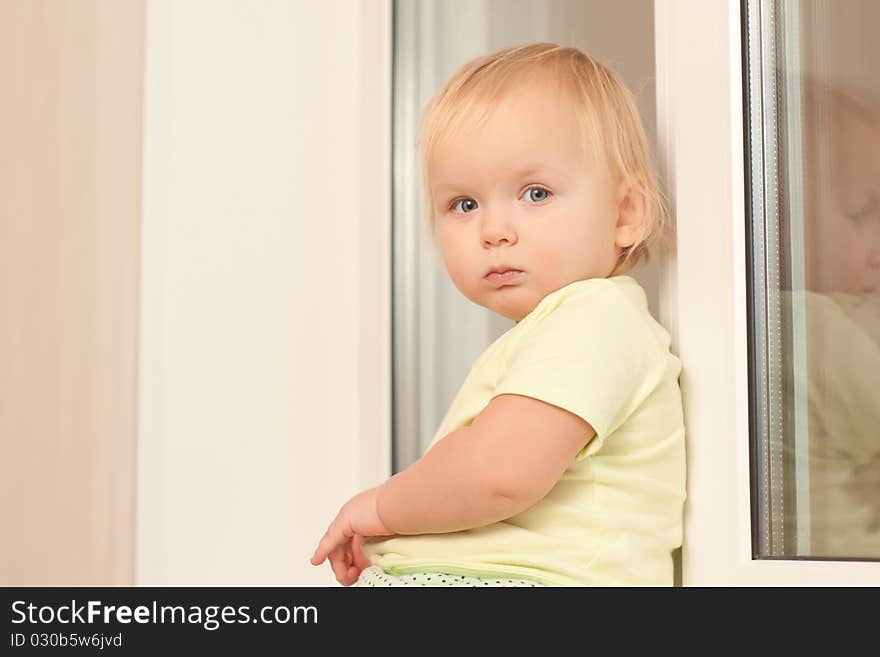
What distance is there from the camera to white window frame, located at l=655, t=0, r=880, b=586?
1028 millimetres

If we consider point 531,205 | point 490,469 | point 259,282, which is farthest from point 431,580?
point 259,282

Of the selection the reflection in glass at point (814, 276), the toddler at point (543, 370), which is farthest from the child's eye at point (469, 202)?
the reflection in glass at point (814, 276)

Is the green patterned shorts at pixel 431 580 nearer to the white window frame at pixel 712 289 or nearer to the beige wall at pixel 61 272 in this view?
the white window frame at pixel 712 289

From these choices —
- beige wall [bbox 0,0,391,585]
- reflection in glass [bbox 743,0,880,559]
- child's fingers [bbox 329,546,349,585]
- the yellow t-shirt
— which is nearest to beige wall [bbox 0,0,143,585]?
beige wall [bbox 0,0,391,585]

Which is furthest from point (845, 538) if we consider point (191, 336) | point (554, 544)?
point (191, 336)

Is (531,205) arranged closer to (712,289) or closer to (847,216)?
(712,289)

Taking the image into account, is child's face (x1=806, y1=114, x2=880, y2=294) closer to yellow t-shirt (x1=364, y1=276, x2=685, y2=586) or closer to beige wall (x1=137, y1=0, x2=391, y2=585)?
yellow t-shirt (x1=364, y1=276, x2=685, y2=586)

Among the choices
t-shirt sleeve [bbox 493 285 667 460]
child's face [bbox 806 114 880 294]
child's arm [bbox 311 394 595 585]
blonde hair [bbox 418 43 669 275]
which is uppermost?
blonde hair [bbox 418 43 669 275]

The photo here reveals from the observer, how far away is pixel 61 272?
1.84 m

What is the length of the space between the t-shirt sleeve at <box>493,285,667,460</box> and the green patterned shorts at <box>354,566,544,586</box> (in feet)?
0.40

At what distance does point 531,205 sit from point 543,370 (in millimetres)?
192

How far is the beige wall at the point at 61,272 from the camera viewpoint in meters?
1.81

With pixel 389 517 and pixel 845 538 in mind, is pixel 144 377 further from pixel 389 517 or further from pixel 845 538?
pixel 845 538

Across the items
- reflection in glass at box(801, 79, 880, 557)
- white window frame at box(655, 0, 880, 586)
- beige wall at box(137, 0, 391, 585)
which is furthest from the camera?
beige wall at box(137, 0, 391, 585)
